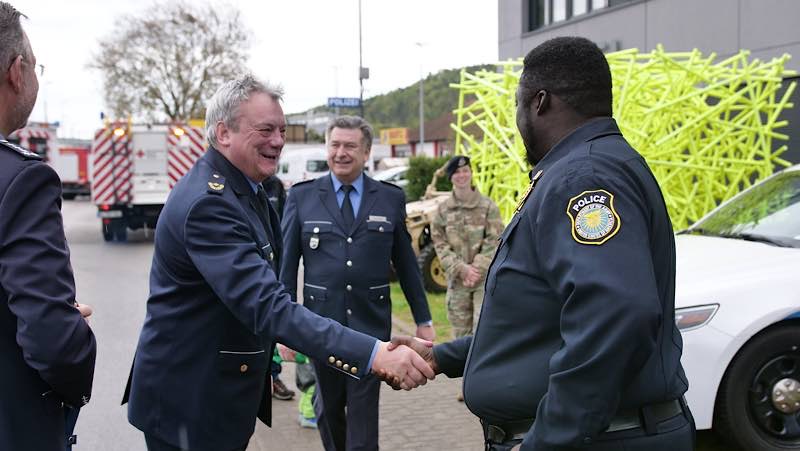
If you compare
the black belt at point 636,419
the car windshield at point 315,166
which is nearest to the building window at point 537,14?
the car windshield at point 315,166

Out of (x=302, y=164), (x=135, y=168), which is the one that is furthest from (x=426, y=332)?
(x=302, y=164)

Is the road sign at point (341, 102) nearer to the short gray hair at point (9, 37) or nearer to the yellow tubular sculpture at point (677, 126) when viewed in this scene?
the yellow tubular sculpture at point (677, 126)

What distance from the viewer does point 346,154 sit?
471cm

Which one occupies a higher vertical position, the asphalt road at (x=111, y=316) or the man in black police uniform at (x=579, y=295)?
the man in black police uniform at (x=579, y=295)

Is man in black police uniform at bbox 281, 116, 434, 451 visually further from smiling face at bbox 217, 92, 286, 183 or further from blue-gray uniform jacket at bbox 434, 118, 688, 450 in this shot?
blue-gray uniform jacket at bbox 434, 118, 688, 450

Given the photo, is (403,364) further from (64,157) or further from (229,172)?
(64,157)

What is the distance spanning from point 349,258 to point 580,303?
2.67 m

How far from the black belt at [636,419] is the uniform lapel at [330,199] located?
2.42 metres

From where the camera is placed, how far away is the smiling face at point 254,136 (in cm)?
310

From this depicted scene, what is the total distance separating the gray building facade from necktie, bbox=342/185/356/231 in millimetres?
8736

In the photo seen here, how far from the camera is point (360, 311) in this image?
4551 millimetres

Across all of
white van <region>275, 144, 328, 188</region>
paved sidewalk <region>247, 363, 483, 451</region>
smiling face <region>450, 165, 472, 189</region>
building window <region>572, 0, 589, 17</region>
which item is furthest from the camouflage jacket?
white van <region>275, 144, 328, 188</region>

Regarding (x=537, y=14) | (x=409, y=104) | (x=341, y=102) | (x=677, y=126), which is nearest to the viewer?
(x=677, y=126)

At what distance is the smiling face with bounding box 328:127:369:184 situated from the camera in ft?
15.4
